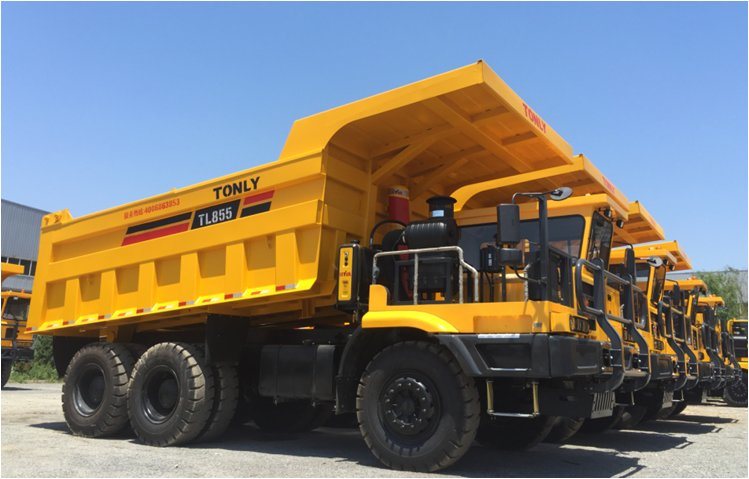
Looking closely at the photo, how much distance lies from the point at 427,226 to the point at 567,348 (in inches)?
77.5

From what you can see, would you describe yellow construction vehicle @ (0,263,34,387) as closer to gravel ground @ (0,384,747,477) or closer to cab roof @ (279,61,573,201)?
gravel ground @ (0,384,747,477)

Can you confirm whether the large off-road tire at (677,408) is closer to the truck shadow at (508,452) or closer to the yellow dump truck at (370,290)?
the truck shadow at (508,452)

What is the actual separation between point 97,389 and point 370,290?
4751mm

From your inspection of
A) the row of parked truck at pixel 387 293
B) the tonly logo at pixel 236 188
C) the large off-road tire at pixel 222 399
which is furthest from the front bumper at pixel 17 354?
the tonly logo at pixel 236 188

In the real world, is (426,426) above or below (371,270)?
below

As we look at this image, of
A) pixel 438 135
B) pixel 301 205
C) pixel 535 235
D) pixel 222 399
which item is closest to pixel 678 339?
pixel 535 235

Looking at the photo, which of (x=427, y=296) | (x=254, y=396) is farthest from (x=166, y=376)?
(x=427, y=296)

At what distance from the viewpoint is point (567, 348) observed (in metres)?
5.60

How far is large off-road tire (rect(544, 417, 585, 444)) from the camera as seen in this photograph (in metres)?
7.99

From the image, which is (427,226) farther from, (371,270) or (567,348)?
(567,348)

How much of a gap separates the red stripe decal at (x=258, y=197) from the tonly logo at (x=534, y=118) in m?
3.05

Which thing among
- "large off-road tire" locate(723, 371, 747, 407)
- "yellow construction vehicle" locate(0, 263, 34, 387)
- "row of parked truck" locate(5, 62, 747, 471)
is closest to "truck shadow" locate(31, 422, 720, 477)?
"row of parked truck" locate(5, 62, 747, 471)

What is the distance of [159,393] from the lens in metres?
8.52

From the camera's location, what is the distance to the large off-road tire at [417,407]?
5.93 meters
